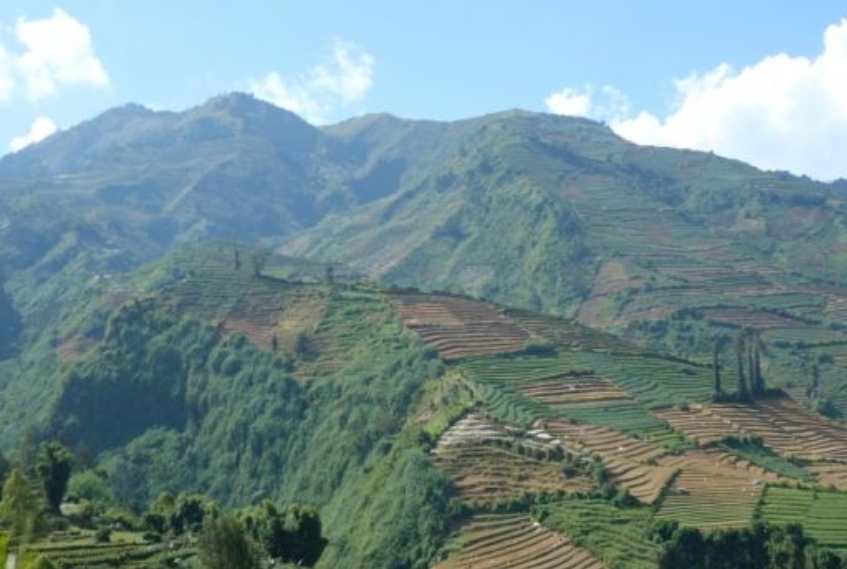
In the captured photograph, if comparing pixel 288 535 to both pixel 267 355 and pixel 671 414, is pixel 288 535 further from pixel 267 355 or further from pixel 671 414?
pixel 267 355

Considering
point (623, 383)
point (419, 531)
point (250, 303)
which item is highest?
point (250, 303)

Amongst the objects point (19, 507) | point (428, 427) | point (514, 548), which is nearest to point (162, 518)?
point (19, 507)

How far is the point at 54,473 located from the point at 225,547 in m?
29.4

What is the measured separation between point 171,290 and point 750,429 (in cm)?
Result: 8128

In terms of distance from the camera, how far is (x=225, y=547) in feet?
146

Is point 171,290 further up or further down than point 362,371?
further up

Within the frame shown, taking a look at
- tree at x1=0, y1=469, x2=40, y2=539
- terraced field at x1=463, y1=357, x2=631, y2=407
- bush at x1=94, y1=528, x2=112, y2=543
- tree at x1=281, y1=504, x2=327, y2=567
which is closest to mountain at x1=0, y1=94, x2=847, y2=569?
terraced field at x1=463, y1=357, x2=631, y2=407

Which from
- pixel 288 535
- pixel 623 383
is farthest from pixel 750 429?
→ pixel 288 535

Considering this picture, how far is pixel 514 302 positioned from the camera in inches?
7849

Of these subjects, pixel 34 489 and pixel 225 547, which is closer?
pixel 225 547

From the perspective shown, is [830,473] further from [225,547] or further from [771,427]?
[225,547]

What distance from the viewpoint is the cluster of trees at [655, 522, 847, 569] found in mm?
62781

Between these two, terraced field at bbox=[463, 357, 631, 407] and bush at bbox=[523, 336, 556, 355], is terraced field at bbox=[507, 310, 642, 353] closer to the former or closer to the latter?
bush at bbox=[523, 336, 556, 355]

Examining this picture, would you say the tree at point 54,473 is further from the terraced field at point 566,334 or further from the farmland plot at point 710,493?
the terraced field at point 566,334
